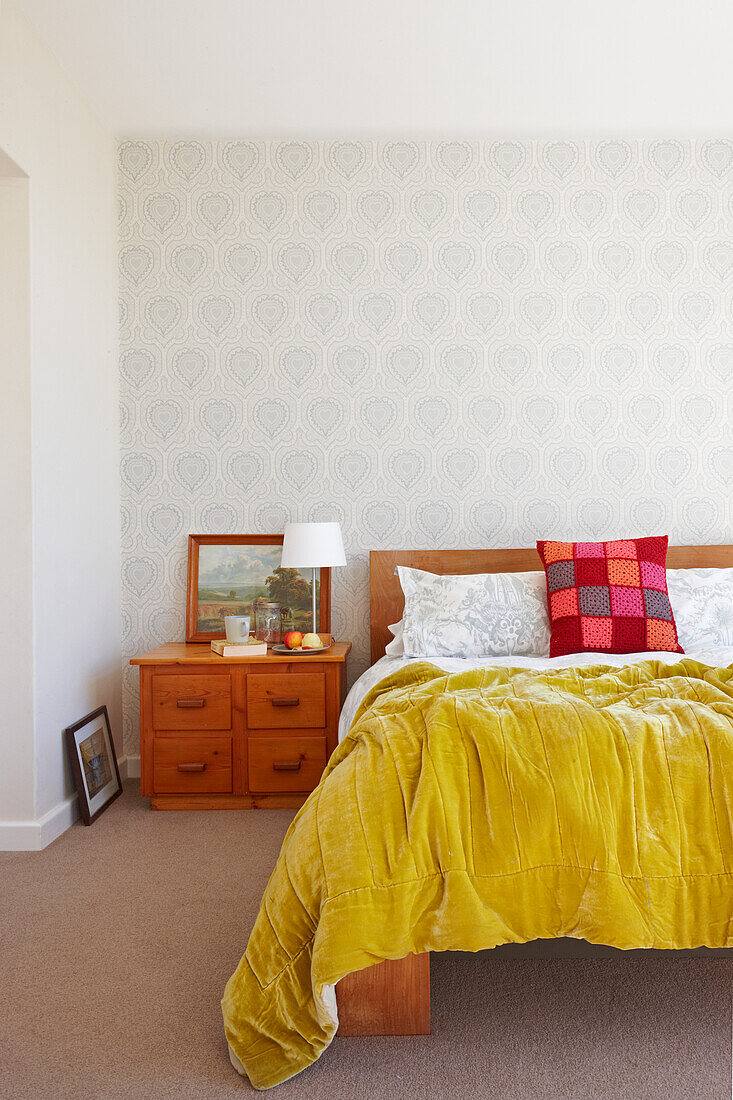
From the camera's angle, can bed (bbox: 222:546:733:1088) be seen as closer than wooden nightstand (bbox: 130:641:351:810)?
Yes

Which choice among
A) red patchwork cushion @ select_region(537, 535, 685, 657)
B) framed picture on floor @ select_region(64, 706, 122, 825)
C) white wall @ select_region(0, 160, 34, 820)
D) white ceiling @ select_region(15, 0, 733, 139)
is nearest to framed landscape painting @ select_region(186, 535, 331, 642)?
framed picture on floor @ select_region(64, 706, 122, 825)

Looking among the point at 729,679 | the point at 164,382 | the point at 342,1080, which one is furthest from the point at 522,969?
the point at 164,382

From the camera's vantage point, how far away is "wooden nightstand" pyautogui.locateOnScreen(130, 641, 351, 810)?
129 inches

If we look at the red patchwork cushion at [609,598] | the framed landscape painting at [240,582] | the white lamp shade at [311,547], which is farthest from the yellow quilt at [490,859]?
the framed landscape painting at [240,582]

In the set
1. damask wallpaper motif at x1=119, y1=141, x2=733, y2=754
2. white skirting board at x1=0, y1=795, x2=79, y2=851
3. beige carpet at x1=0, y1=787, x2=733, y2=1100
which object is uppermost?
damask wallpaper motif at x1=119, y1=141, x2=733, y2=754

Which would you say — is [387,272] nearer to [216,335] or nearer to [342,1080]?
[216,335]

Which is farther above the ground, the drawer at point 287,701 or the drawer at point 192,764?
the drawer at point 287,701

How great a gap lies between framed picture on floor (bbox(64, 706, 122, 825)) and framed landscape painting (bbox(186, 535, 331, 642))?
561 millimetres

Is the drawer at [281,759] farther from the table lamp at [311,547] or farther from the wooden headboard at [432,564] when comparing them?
the table lamp at [311,547]

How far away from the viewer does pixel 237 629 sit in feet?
11.3

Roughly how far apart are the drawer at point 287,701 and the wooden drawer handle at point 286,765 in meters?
0.13

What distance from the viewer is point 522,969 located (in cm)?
207

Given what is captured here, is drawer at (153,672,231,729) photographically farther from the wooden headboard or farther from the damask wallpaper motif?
the wooden headboard

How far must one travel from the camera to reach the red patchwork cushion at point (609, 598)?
10.0ft
